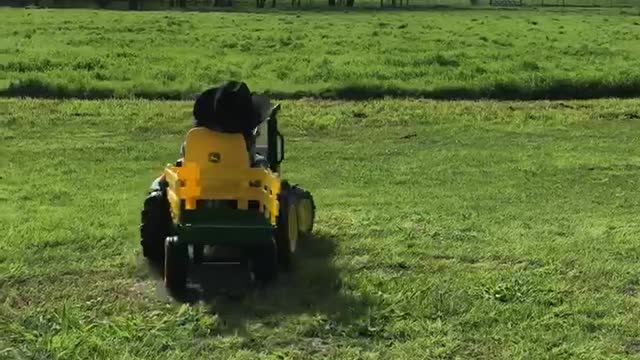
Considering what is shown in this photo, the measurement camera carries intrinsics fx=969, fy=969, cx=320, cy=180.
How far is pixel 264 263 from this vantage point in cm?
711

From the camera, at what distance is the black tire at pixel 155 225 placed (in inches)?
309

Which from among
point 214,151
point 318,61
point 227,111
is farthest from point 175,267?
point 318,61

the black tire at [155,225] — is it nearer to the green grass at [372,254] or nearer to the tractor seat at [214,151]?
the green grass at [372,254]

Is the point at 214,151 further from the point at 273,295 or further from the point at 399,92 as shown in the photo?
the point at 399,92

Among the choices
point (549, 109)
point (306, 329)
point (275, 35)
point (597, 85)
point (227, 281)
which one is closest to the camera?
point (306, 329)

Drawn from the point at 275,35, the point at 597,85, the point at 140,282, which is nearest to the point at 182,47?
the point at 275,35

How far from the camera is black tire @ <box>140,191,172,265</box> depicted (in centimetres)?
785

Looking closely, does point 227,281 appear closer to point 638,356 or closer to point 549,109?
point 638,356

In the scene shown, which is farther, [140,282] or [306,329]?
[140,282]

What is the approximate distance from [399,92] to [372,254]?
13462mm

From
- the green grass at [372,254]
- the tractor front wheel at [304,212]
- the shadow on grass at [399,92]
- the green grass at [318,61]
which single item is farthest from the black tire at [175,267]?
the green grass at [318,61]

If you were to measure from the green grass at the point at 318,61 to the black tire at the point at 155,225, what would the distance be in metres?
13.2

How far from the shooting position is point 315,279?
7.52 m

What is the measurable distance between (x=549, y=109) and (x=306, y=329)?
13.7 m
